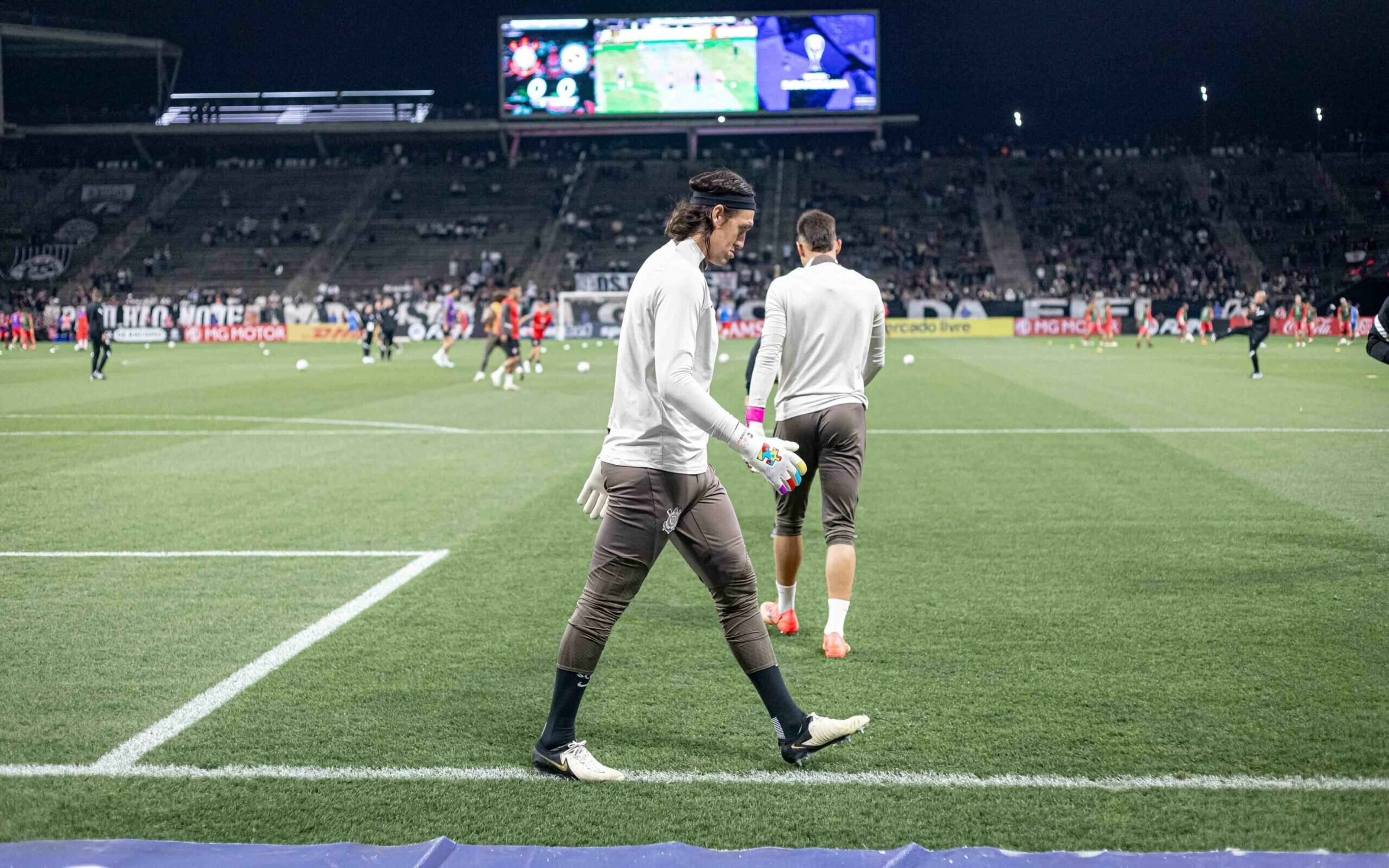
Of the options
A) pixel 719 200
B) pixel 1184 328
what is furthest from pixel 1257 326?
pixel 719 200

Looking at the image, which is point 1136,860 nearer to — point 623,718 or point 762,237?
point 623,718

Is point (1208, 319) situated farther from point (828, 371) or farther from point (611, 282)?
point (828, 371)

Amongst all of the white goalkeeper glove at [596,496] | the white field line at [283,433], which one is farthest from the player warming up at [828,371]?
the white field line at [283,433]

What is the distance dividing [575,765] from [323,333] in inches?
2011

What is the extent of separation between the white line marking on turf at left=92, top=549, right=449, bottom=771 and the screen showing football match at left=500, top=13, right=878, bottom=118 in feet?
174

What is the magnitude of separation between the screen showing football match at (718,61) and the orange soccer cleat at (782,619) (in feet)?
177

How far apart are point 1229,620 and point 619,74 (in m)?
55.6

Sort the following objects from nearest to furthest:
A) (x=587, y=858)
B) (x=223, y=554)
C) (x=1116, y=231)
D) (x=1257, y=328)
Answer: (x=587, y=858) → (x=223, y=554) → (x=1257, y=328) → (x=1116, y=231)

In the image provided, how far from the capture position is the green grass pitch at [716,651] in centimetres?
425

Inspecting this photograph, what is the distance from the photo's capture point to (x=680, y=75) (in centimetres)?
5866

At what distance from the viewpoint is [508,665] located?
6051mm

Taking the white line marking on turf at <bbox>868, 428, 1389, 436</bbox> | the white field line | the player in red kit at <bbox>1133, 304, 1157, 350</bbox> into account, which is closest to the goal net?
the player in red kit at <bbox>1133, 304, 1157, 350</bbox>

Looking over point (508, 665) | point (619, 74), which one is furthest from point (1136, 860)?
point (619, 74)

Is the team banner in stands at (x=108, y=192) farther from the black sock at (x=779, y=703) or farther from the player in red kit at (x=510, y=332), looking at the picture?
the black sock at (x=779, y=703)
